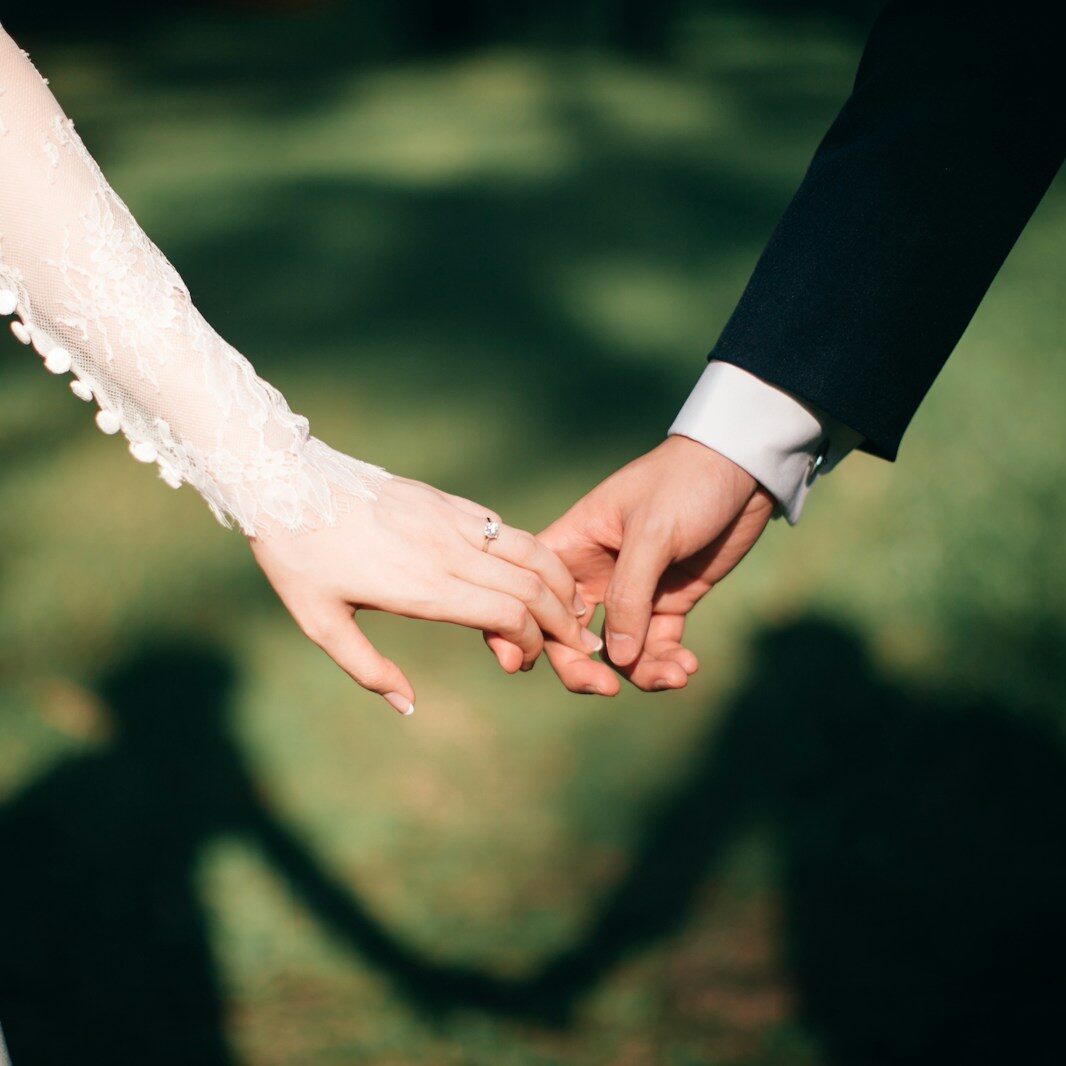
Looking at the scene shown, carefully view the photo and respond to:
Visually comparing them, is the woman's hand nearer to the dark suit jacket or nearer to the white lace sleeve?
the white lace sleeve

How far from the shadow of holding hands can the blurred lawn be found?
17mm

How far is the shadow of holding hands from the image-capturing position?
3.52 ft

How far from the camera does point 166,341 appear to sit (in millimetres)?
759

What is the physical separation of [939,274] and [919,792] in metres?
0.65

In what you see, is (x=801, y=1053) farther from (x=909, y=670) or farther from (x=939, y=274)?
(x=939, y=274)

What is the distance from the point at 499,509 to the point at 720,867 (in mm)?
680

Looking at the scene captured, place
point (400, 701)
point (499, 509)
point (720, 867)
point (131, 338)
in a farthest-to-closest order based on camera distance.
→ point (499, 509) < point (720, 867) < point (400, 701) < point (131, 338)

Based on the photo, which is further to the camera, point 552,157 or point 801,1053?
point 552,157

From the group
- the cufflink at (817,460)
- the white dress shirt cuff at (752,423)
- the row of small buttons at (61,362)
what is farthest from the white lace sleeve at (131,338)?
the cufflink at (817,460)

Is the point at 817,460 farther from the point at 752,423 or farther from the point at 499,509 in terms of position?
the point at 499,509

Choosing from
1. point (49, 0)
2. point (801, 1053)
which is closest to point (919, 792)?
point (801, 1053)

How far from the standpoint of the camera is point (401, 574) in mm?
832

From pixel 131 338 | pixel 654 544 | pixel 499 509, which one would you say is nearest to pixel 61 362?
pixel 131 338

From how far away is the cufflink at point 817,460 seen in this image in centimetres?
102
